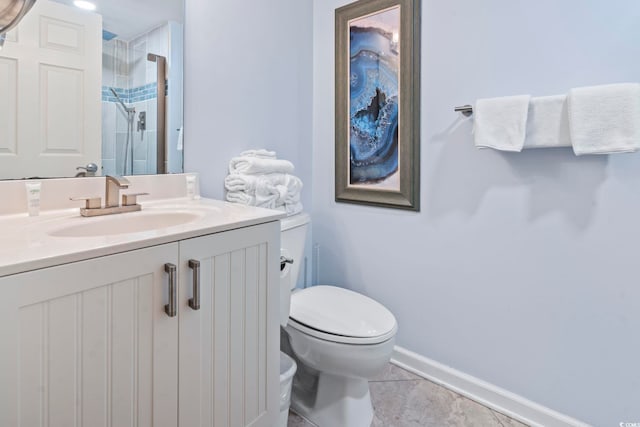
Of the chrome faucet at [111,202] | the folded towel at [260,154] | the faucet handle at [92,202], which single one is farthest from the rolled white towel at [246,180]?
the faucet handle at [92,202]

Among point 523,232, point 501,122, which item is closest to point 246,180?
point 501,122

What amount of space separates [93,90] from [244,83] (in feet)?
2.04

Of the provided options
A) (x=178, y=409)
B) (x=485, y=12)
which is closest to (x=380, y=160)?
(x=485, y=12)

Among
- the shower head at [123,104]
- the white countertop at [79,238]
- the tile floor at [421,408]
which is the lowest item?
→ the tile floor at [421,408]

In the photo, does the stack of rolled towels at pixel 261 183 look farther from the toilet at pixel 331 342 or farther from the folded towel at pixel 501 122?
the folded towel at pixel 501 122

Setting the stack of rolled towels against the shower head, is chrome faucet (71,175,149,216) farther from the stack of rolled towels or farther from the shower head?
the stack of rolled towels

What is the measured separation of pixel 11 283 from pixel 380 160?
1.45m

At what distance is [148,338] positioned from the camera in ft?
2.72

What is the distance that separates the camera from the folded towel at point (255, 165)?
5.03 feet

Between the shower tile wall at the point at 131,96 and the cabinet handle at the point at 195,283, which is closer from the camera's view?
the cabinet handle at the point at 195,283

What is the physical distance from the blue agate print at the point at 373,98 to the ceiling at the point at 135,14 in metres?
0.82

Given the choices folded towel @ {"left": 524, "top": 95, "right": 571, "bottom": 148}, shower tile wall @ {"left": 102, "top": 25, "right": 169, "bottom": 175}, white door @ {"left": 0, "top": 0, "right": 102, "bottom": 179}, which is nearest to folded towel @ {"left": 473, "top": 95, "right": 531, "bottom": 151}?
folded towel @ {"left": 524, "top": 95, "right": 571, "bottom": 148}

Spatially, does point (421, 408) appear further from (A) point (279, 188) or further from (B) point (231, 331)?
(A) point (279, 188)

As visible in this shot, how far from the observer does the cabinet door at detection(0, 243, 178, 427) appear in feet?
2.12
